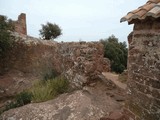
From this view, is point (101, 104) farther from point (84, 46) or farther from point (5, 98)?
point (5, 98)

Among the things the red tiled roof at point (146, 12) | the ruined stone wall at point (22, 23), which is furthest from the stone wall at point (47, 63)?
the ruined stone wall at point (22, 23)

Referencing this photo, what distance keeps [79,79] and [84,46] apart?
1.20 m

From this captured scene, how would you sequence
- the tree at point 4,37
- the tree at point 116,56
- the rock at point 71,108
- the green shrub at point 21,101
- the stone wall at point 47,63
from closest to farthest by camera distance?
the rock at point 71,108 < the stone wall at point 47,63 < the green shrub at point 21,101 < the tree at point 4,37 < the tree at point 116,56

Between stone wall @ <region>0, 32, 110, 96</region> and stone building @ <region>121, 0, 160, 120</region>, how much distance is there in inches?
110


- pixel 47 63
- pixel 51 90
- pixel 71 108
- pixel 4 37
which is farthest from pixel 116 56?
pixel 71 108

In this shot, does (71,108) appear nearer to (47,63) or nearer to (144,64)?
(144,64)

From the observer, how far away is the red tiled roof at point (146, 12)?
151 inches

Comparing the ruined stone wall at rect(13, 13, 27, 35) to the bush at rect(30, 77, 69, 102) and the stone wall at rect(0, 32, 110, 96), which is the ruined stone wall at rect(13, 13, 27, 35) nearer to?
the stone wall at rect(0, 32, 110, 96)

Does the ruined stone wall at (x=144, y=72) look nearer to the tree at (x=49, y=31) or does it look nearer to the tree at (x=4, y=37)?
the tree at (x=4, y=37)

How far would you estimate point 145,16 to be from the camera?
13.2 feet

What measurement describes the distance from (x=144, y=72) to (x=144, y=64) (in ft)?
0.53

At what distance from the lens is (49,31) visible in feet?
73.9

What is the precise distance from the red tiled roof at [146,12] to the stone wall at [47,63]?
10.8 feet

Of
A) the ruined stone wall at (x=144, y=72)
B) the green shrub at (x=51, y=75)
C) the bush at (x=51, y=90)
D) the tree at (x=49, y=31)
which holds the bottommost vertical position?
the bush at (x=51, y=90)
